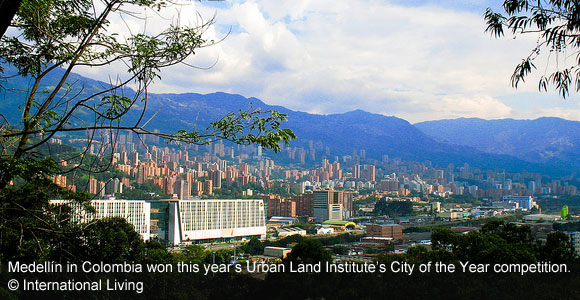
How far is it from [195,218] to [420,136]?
81.9m

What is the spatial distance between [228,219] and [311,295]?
15.9 metres

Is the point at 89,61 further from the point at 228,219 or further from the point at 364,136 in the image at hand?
the point at 364,136

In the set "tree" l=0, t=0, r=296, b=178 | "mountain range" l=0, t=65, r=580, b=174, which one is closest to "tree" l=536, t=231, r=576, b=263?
"tree" l=0, t=0, r=296, b=178

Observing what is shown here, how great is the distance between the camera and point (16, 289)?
3.58 m

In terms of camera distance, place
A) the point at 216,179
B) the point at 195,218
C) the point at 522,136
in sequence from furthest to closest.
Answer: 1. the point at 522,136
2. the point at 216,179
3. the point at 195,218

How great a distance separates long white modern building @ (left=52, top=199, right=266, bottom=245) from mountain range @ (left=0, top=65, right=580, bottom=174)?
4525 cm

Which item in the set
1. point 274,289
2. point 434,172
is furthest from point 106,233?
point 434,172

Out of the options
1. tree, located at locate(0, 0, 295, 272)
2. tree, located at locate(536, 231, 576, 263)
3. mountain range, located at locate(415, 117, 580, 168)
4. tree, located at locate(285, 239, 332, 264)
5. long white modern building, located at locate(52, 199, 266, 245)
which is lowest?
long white modern building, located at locate(52, 199, 266, 245)

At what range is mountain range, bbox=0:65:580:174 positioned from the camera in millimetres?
72812

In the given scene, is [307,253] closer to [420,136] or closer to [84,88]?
[84,88]

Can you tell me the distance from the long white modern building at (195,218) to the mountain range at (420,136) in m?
45.2

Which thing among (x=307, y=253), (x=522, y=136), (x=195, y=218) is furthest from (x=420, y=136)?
(x=307, y=253)

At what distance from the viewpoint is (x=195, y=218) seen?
712 inches

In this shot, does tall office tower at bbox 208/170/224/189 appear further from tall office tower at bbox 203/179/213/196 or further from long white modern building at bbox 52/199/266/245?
long white modern building at bbox 52/199/266/245
